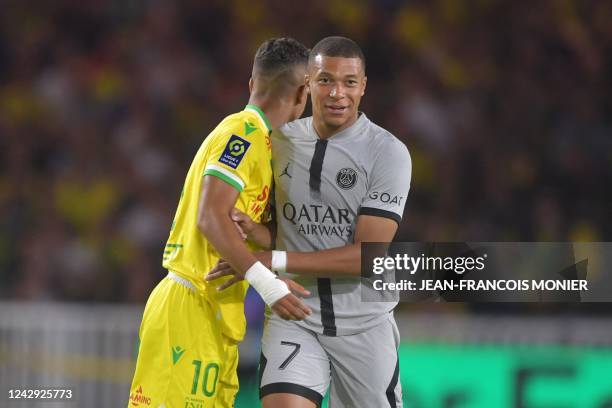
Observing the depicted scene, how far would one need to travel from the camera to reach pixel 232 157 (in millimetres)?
4000

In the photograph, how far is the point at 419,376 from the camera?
6.09 metres

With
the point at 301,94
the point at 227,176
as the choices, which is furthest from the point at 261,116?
the point at 227,176

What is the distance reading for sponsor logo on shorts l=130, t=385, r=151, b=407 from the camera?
3.99 metres

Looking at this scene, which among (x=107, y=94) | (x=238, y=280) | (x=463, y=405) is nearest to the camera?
(x=238, y=280)

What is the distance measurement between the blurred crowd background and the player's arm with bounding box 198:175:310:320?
13.5 feet

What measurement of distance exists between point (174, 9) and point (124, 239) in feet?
8.91

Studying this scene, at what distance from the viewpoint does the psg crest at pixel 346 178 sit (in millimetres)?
4241

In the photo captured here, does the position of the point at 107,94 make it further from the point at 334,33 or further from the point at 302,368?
the point at 302,368

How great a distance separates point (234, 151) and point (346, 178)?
520 millimetres

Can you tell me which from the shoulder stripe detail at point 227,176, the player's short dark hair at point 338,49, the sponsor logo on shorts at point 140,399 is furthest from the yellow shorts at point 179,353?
the player's short dark hair at point 338,49

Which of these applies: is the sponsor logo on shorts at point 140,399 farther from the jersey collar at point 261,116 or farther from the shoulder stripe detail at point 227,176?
the jersey collar at point 261,116

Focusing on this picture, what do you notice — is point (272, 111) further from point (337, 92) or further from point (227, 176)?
point (227, 176)

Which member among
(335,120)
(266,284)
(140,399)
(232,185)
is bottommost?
(140,399)

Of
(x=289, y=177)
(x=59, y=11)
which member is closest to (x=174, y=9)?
(x=59, y=11)
